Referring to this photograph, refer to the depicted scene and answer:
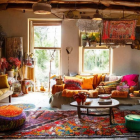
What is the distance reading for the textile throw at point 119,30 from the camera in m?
6.27

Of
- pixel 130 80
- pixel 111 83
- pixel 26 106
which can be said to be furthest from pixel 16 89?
pixel 130 80

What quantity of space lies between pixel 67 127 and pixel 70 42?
4.15 m

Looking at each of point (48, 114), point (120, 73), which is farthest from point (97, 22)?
point (48, 114)

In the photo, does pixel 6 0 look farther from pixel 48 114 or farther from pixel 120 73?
pixel 120 73

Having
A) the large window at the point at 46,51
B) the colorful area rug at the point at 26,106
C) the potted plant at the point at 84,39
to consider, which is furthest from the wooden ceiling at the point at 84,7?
the colorful area rug at the point at 26,106

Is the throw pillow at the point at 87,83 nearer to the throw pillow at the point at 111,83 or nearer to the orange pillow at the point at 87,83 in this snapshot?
the orange pillow at the point at 87,83

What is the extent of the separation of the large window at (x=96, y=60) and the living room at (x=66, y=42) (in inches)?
10.1

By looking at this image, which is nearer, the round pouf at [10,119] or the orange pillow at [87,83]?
the round pouf at [10,119]

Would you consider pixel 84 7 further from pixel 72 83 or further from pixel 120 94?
pixel 120 94

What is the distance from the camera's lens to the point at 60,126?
442 centimetres

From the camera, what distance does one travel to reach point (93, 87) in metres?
7.06

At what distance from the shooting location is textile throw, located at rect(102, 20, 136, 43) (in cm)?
627

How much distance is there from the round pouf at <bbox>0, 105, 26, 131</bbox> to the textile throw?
365cm

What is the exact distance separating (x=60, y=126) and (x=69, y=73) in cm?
363
